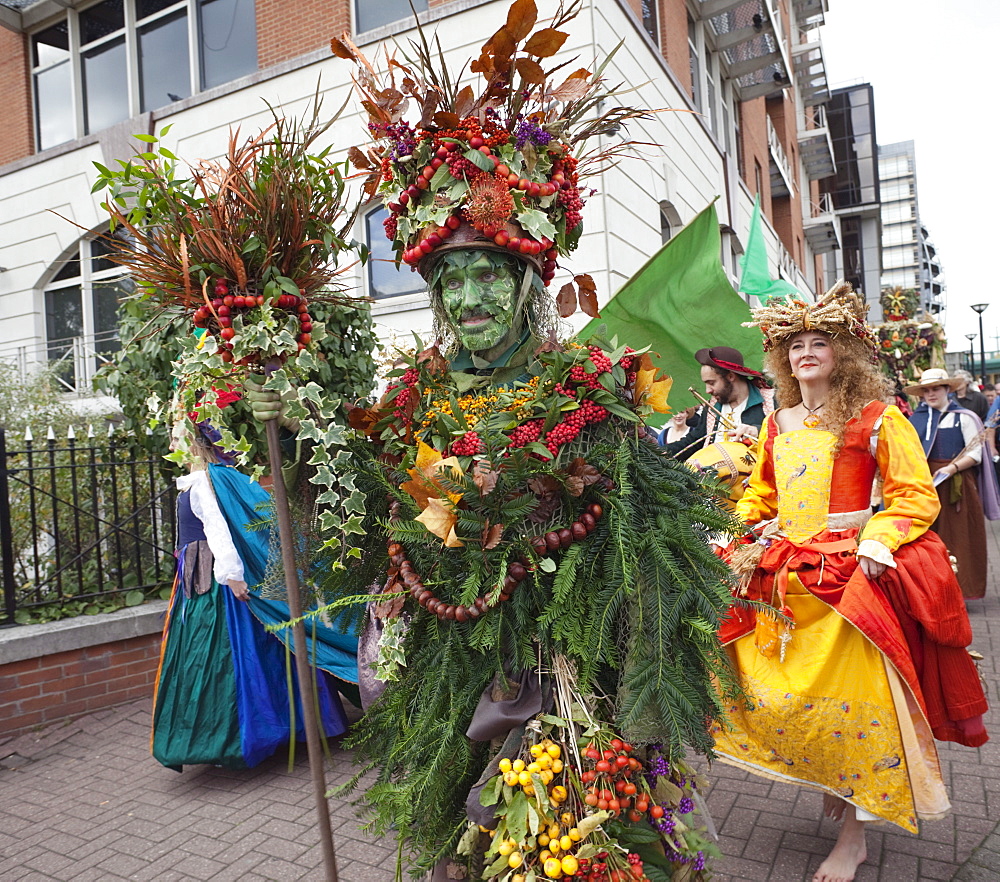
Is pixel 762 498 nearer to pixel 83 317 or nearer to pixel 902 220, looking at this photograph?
pixel 83 317

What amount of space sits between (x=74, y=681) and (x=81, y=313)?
9410mm

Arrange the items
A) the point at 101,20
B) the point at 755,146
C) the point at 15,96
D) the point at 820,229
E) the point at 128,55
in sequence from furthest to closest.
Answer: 1. the point at 820,229
2. the point at 755,146
3. the point at 15,96
4. the point at 101,20
5. the point at 128,55

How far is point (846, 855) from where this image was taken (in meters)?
2.74

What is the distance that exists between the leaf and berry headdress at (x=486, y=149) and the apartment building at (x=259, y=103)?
16.4ft

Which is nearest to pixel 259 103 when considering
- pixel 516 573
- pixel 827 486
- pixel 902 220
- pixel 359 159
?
pixel 359 159

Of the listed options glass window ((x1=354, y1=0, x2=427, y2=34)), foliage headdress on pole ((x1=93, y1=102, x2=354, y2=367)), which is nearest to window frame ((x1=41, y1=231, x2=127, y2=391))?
glass window ((x1=354, y1=0, x2=427, y2=34))

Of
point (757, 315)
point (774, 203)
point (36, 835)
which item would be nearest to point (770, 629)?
point (757, 315)

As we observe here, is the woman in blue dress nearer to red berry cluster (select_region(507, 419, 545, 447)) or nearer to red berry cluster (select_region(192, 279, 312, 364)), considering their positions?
red berry cluster (select_region(192, 279, 312, 364))

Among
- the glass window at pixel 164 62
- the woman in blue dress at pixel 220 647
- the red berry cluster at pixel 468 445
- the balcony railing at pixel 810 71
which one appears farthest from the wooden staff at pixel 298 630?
the balcony railing at pixel 810 71

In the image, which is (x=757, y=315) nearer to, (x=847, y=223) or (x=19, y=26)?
(x=19, y=26)

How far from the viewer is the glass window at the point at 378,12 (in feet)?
28.3

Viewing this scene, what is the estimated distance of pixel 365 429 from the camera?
2.24 m

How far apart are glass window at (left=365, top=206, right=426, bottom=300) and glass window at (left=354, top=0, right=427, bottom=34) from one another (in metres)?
2.12

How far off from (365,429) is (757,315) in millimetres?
1868
